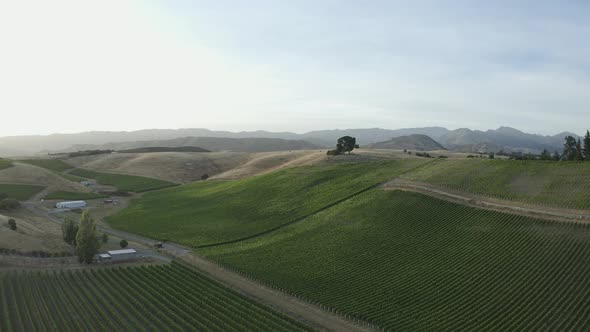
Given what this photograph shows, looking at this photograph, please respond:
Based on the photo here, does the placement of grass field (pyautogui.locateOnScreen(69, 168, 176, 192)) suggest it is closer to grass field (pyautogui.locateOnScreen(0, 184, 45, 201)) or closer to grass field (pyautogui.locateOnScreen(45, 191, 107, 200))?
grass field (pyautogui.locateOnScreen(45, 191, 107, 200))

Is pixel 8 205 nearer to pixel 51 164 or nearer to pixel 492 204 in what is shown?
pixel 51 164

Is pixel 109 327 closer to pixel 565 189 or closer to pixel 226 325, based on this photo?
pixel 226 325

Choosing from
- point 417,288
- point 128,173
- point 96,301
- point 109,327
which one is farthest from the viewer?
point 128,173

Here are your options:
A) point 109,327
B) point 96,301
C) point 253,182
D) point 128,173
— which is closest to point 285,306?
point 109,327

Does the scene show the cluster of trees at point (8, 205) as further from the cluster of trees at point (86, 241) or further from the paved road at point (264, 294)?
the cluster of trees at point (86, 241)

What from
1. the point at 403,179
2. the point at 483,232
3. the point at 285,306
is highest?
the point at 403,179

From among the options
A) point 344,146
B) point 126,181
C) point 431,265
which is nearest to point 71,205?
point 126,181
